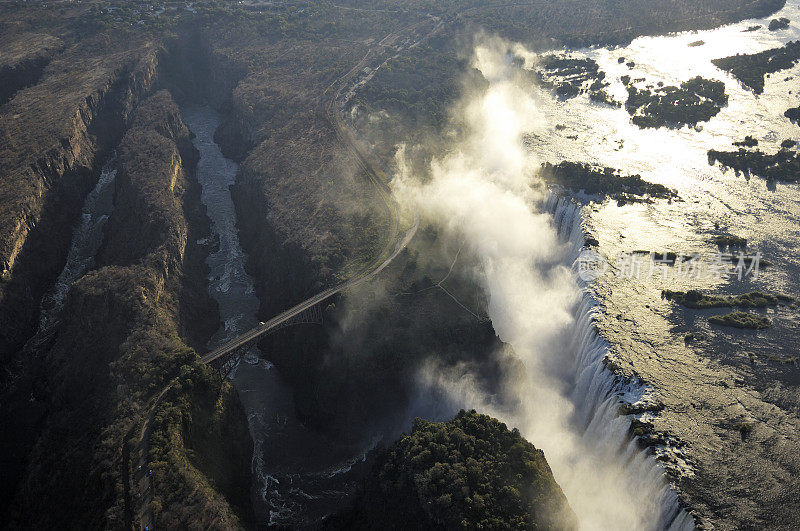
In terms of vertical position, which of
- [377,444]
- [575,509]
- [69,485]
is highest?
[69,485]

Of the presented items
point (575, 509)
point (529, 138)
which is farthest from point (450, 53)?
point (575, 509)

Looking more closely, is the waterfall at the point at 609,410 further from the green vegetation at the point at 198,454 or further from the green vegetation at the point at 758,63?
the green vegetation at the point at 758,63

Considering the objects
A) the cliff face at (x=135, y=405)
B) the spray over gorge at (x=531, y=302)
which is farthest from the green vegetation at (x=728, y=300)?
the cliff face at (x=135, y=405)

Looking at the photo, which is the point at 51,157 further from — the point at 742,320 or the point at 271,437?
the point at 742,320

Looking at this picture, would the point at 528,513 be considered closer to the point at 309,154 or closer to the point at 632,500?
the point at 632,500

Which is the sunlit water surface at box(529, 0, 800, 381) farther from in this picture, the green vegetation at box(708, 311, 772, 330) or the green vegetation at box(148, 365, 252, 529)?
the green vegetation at box(148, 365, 252, 529)
